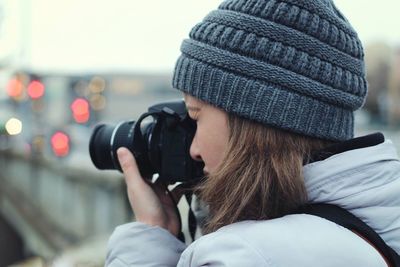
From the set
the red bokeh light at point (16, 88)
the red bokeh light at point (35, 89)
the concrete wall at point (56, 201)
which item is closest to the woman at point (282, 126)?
the concrete wall at point (56, 201)

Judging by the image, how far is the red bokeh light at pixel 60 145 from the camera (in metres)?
11.2

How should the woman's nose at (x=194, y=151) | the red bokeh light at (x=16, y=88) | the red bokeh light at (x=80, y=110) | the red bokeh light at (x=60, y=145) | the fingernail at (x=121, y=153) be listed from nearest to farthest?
the woman's nose at (x=194, y=151)
the fingernail at (x=121, y=153)
the red bokeh light at (x=60, y=145)
the red bokeh light at (x=80, y=110)
the red bokeh light at (x=16, y=88)

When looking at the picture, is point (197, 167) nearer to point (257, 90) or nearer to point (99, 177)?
point (257, 90)

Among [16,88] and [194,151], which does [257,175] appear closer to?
[194,151]

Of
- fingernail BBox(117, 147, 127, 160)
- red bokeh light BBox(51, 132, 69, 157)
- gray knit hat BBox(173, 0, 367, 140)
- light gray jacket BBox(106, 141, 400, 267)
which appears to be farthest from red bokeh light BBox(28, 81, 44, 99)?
light gray jacket BBox(106, 141, 400, 267)

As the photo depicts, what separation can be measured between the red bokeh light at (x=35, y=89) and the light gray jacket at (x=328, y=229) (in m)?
13.0

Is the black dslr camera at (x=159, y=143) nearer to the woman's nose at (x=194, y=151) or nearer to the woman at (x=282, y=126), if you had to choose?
the woman's nose at (x=194, y=151)

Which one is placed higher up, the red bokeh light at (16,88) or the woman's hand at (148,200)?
the woman's hand at (148,200)

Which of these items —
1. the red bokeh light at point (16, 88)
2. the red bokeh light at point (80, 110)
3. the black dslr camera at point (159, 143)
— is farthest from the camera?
the red bokeh light at point (16, 88)

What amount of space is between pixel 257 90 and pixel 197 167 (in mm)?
384

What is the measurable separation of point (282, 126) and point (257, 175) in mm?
123

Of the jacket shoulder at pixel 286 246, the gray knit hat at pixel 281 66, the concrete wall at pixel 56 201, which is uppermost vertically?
the gray knit hat at pixel 281 66

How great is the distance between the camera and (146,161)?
1.67 m

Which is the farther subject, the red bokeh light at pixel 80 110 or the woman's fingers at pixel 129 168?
the red bokeh light at pixel 80 110
